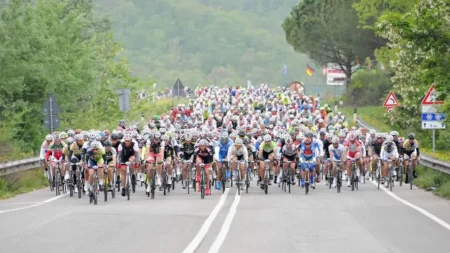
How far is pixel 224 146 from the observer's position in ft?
102

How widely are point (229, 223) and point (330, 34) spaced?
7297cm

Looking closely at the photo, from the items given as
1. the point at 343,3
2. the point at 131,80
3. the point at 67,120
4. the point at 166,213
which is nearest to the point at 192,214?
the point at 166,213

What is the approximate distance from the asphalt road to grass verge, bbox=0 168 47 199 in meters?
0.73

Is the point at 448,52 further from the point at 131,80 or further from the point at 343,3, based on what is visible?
the point at 343,3

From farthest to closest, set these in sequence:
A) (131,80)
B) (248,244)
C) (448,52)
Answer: (131,80)
(448,52)
(248,244)

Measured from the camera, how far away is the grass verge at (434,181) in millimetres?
30019

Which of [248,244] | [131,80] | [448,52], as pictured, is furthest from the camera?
[131,80]

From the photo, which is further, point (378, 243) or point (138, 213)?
point (138, 213)

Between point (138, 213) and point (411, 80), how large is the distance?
A: 27350 millimetres

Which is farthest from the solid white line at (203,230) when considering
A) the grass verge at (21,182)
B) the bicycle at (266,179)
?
the grass verge at (21,182)

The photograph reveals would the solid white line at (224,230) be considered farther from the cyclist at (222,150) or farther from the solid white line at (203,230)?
the cyclist at (222,150)

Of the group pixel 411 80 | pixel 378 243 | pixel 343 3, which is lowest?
pixel 378 243

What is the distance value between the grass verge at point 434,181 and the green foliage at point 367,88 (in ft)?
178

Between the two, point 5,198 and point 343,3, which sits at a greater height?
point 343,3
